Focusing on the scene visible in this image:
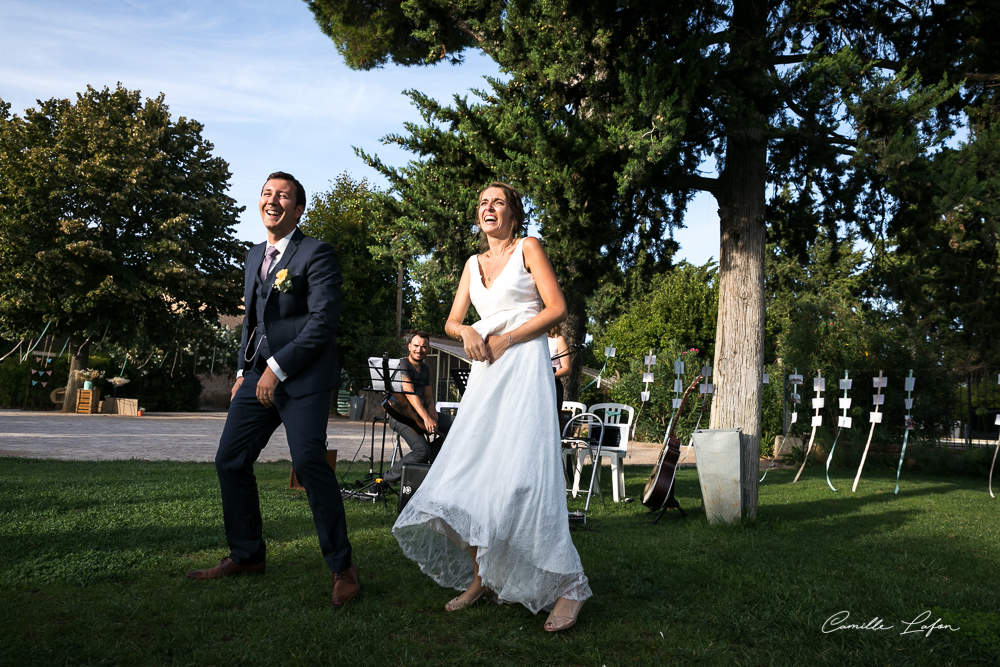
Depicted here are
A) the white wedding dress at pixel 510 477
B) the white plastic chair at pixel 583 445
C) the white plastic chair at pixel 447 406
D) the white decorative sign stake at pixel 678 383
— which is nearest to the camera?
the white wedding dress at pixel 510 477

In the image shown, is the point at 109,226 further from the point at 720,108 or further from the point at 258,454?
the point at 258,454

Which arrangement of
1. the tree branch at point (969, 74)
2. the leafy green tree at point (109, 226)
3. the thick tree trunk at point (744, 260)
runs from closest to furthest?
1. the thick tree trunk at point (744, 260)
2. the tree branch at point (969, 74)
3. the leafy green tree at point (109, 226)

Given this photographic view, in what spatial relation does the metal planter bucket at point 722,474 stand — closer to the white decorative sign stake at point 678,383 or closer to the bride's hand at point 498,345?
the white decorative sign stake at point 678,383

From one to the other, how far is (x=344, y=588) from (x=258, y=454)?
839 mm

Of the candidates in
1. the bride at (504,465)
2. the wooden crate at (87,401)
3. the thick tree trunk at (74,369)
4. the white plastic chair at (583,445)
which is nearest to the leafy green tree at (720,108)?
the white plastic chair at (583,445)

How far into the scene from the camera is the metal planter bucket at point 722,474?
5.93 m

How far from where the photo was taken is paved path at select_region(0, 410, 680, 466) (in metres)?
10.5

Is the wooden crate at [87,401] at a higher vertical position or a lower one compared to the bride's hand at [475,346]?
lower

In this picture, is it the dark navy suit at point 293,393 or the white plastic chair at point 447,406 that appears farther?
the white plastic chair at point 447,406

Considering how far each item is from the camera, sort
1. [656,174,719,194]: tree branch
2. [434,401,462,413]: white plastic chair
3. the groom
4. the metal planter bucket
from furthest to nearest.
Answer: [434,401,462,413]: white plastic chair
[656,174,719,194]: tree branch
the metal planter bucket
the groom

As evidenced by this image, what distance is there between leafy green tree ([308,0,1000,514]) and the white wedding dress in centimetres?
360

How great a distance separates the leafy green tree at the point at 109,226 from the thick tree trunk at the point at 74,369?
39mm

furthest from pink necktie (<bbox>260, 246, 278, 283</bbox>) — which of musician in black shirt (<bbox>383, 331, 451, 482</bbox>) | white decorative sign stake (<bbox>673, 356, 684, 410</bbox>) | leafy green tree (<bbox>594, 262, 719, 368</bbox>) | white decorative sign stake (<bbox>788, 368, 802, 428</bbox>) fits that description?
leafy green tree (<bbox>594, 262, 719, 368</bbox>)
